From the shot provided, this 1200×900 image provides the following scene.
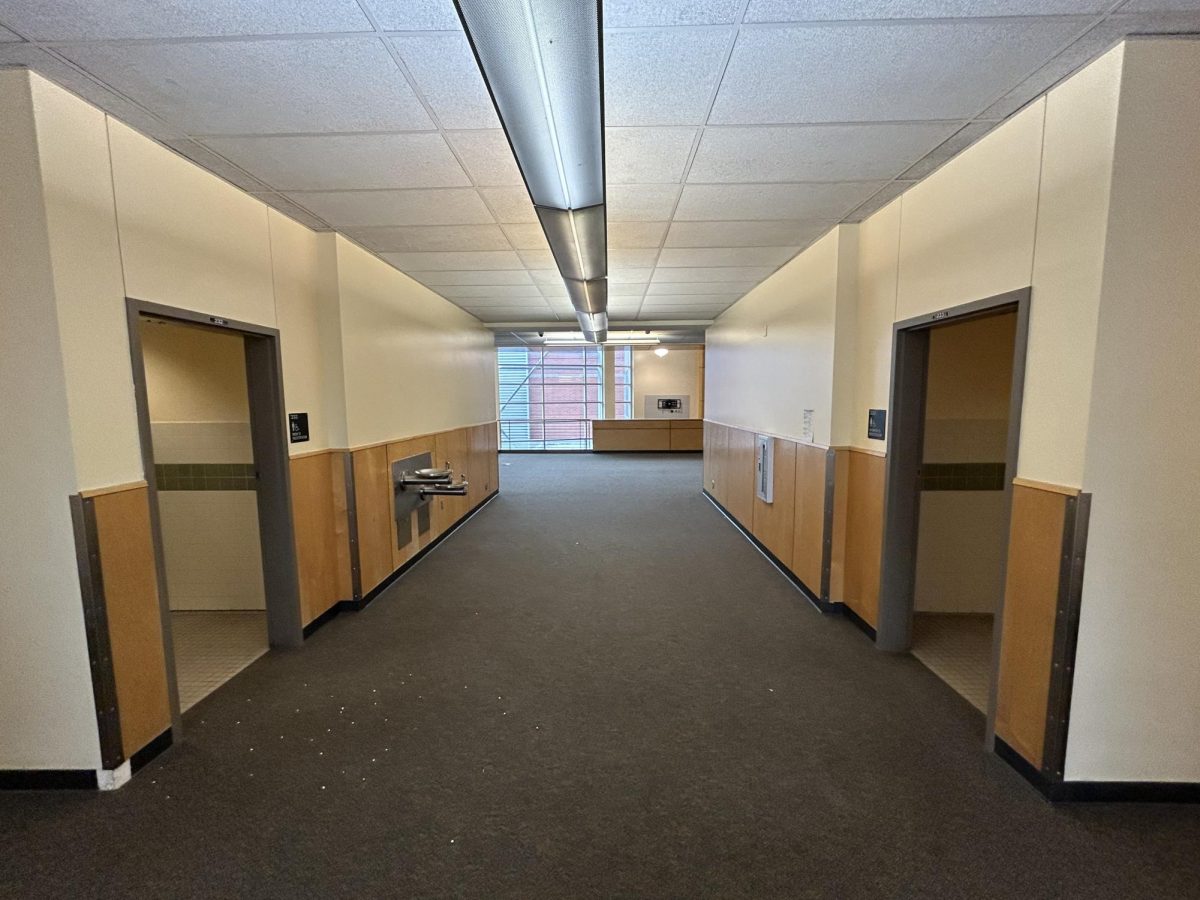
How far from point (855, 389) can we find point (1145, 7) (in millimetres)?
2027

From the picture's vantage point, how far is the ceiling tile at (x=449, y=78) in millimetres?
1520

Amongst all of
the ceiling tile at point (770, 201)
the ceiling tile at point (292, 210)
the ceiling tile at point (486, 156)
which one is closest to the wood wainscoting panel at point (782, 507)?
the ceiling tile at point (770, 201)

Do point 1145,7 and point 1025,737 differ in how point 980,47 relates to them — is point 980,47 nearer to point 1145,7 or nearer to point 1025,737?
point 1145,7

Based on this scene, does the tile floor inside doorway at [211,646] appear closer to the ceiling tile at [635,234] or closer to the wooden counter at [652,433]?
the ceiling tile at [635,234]

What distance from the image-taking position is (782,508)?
4133 millimetres

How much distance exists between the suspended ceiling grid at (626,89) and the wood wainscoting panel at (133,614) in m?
1.45

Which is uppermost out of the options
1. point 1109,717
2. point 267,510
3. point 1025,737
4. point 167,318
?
point 167,318

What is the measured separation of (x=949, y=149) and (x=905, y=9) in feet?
3.38

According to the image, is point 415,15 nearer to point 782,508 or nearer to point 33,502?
point 33,502

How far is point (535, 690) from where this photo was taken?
99.4 inches

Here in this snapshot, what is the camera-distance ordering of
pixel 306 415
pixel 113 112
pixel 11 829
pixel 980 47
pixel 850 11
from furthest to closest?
pixel 306 415 → pixel 113 112 → pixel 11 829 → pixel 980 47 → pixel 850 11

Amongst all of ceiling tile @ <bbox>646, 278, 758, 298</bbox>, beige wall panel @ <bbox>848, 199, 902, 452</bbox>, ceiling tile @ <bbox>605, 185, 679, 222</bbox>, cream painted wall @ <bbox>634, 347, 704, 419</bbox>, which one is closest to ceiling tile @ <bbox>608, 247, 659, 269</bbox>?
ceiling tile @ <bbox>605, 185, 679, 222</bbox>

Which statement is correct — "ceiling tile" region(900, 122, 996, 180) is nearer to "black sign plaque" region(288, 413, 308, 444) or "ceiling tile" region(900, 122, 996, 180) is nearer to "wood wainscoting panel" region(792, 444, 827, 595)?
"wood wainscoting panel" region(792, 444, 827, 595)

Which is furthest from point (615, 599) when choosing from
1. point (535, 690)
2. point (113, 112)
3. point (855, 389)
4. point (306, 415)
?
point (113, 112)
